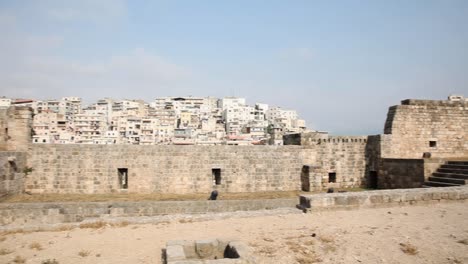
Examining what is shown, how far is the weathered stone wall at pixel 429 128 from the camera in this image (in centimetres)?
1881

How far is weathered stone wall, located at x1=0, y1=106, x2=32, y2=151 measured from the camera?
15.2 meters

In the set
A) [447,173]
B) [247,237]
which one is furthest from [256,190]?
[247,237]

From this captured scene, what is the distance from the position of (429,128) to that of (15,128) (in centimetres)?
2161

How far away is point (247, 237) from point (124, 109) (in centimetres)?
9271

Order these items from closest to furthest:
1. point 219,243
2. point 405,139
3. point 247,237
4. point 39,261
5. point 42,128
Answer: point 39,261 < point 219,243 < point 247,237 < point 405,139 < point 42,128

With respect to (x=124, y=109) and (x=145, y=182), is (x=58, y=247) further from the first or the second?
(x=124, y=109)

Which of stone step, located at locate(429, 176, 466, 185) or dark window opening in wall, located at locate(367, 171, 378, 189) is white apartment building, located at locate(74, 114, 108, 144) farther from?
stone step, located at locate(429, 176, 466, 185)

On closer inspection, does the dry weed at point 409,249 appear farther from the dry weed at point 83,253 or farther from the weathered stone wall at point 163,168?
the weathered stone wall at point 163,168

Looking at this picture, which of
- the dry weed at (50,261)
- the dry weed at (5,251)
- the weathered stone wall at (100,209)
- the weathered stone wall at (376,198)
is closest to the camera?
the dry weed at (50,261)

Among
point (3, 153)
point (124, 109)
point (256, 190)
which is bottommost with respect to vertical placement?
point (256, 190)

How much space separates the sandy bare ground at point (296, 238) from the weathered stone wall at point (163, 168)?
7.43m

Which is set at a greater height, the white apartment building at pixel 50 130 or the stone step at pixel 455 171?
the white apartment building at pixel 50 130

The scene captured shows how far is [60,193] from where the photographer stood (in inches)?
596

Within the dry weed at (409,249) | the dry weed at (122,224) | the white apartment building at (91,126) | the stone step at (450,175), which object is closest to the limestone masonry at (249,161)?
the stone step at (450,175)
